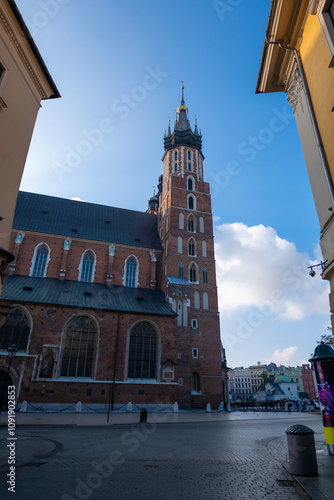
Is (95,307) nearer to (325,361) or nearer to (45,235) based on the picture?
(45,235)

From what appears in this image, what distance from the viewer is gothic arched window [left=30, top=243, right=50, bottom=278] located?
30281 millimetres

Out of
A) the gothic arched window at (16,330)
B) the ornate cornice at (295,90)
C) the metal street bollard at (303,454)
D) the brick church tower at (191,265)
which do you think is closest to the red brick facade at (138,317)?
the brick church tower at (191,265)

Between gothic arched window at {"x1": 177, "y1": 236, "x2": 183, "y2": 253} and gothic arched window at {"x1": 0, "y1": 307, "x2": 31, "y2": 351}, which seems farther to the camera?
gothic arched window at {"x1": 177, "y1": 236, "x2": 183, "y2": 253}

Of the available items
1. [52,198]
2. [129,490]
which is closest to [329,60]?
[129,490]

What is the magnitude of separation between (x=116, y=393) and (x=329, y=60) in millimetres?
25025

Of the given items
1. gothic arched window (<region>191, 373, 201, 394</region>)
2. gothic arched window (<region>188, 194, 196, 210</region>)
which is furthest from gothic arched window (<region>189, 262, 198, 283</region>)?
gothic arched window (<region>191, 373, 201, 394</region>)

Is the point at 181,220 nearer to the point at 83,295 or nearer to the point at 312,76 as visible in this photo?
the point at 83,295

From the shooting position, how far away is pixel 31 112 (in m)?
8.68

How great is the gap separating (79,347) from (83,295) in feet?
15.6

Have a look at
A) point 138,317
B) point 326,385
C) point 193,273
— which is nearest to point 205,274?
point 193,273

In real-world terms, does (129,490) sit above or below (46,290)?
below

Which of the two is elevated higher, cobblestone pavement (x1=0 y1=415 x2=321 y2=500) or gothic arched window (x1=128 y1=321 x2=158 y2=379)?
gothic arched window (x1=128 y1=321 x2=158 y2=379)

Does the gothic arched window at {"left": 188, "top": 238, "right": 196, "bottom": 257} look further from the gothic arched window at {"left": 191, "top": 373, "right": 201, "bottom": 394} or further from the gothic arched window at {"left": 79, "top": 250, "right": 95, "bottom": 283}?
the gothic arched window at {"left": 191, "top": 373, "right": 201, "bottom": 394}

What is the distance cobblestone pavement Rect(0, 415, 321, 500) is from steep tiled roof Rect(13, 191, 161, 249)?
954 inches
